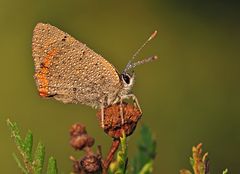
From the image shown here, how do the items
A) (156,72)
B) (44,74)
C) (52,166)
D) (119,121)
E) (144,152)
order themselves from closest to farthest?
(52,166) → (119,121) → (144,152) → (44,74) → (156,72)

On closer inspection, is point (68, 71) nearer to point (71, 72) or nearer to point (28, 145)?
point (71, 72)

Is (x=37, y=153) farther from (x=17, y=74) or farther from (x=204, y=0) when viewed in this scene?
(x=204, y=0)

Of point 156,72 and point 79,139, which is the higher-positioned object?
point 156,72

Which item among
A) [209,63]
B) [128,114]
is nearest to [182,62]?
[209,63]

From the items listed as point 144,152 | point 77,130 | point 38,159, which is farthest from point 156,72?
point 38,159

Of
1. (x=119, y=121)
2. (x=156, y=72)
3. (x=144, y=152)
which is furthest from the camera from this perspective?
(x=156, y=72)

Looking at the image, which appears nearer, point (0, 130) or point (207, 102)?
point (0, 130)
